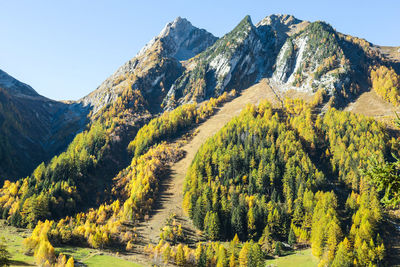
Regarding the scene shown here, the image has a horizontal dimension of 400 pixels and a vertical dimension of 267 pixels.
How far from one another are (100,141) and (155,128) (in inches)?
1645

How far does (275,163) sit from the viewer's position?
127875 millimetres

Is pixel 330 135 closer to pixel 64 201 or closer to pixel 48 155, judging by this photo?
pixel 64 201

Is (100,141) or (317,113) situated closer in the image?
(100,141)

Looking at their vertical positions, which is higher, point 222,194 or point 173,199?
point 222,194

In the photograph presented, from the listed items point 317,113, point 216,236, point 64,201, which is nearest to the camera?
point 216,236

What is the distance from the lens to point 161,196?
126m

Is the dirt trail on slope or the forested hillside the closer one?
the forested hillside

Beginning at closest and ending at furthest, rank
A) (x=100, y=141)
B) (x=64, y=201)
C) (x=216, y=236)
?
1. (x=216, y=236)
2. (x=64, y=201)
3. (x=100, y=141)

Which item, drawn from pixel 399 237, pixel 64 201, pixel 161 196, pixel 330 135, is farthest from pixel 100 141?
pixel 399 237

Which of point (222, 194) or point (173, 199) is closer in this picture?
point (222, 194)

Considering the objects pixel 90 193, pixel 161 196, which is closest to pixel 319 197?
pixel 161 196

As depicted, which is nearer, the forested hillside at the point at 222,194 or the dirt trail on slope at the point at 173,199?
the forested hillside at the point at 222,194

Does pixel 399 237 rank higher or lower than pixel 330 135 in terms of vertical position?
lower

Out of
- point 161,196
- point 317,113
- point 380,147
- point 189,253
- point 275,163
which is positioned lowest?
point 189,253
